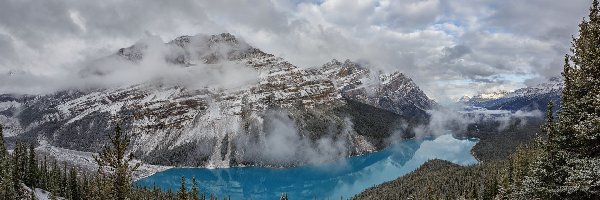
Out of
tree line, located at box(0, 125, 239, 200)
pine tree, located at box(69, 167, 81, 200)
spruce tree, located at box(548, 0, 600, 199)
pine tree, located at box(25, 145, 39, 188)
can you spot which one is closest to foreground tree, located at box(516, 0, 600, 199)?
spruce tree, located at box(548, 0, 600, 199)

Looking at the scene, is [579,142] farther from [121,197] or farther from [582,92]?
[121,197]

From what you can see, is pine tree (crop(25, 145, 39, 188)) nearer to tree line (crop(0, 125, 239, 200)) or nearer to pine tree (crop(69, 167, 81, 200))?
tree line (crop(0, 125, 239, 200))

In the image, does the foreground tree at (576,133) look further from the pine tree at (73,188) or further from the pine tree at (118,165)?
the pine tree at (73,188)

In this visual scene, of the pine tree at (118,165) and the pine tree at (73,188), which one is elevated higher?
the pine tree at (118,165)

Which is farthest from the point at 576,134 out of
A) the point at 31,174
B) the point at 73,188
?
the point at 73,188

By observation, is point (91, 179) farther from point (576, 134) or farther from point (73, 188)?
point (576, 134)

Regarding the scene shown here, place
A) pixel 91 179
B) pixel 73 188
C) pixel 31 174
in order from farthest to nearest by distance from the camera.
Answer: pixel 73 188, pixel 31 174, pixel 91 179

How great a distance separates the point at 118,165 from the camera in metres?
28.5

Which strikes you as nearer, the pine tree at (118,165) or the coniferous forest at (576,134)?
the coniferous forest at (576,134)

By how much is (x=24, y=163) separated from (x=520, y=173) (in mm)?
132417

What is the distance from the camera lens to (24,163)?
135 meters

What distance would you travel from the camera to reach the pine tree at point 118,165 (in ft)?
90.5

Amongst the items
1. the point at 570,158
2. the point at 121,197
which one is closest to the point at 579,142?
the point at 570,158

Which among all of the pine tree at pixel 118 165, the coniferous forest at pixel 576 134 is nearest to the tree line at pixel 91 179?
the pine tree at pixel 118 165
